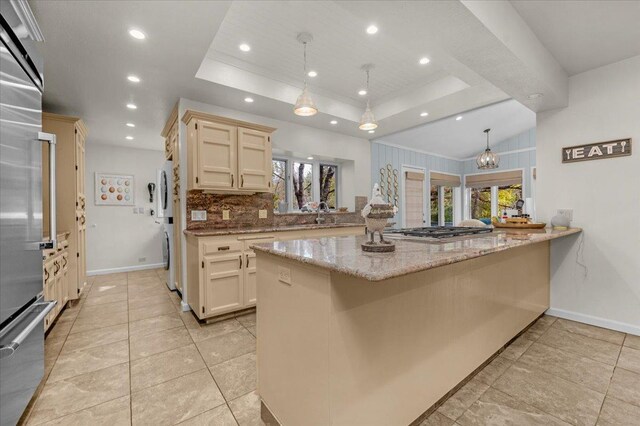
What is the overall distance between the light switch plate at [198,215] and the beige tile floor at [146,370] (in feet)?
3.51

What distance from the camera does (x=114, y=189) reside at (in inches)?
205

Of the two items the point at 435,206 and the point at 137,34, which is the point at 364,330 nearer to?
the point at 137,34

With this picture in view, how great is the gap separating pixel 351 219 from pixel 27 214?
414 cm

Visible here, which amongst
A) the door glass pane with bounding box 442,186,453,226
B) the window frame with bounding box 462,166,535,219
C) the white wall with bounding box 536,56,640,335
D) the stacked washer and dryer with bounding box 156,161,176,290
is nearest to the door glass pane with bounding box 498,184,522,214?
the window frame with bounding box 462,166,535,219

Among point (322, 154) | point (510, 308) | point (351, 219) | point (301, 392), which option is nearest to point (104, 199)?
point (322, 154)

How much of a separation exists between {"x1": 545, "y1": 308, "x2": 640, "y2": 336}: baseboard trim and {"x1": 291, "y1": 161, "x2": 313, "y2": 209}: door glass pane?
3519 mm

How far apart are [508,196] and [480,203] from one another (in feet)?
2.52

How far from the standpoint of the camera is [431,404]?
1.56 meters

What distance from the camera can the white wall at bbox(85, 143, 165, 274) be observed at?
505cm

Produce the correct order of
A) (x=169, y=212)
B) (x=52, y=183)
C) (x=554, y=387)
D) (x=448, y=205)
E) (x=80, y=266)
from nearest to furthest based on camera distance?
(x=52, y=183) → (x=554, y=387) → (x=80, y=266) → (x=169, y=212) → (x=448, y=205)

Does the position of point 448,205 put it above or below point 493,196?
below

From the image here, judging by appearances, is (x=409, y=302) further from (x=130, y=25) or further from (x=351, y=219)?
(x=351, y=219)

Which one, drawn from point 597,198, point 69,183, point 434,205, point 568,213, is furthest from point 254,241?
point 434,205

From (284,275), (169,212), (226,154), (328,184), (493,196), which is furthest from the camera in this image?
(493,196)
